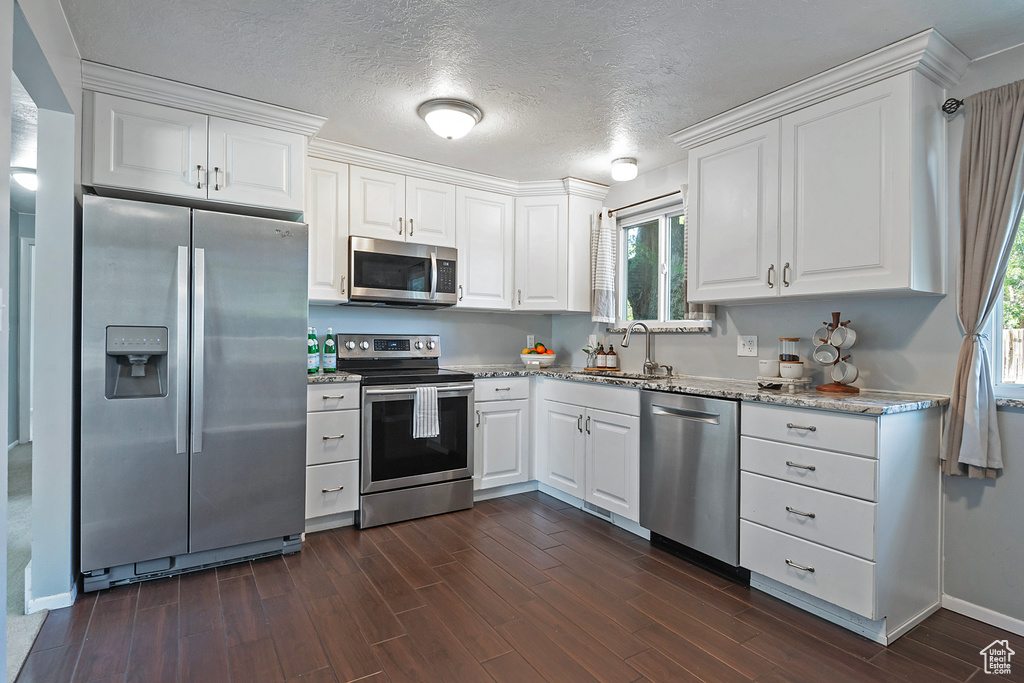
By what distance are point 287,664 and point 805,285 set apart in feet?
8.59

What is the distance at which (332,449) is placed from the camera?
9.85 ft

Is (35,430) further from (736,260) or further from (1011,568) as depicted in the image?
(1011,568)

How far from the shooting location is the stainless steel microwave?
3320mm

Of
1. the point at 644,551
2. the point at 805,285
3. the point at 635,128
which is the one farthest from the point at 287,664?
the point at 635,128

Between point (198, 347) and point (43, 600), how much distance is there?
1159mm

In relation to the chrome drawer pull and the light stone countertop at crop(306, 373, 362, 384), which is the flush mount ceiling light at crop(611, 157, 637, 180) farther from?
the chrome drawer pull

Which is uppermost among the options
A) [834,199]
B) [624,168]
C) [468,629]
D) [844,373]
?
[624,168]

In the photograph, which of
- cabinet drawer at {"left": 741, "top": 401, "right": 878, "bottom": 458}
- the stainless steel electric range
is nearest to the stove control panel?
the stainless steel electric range

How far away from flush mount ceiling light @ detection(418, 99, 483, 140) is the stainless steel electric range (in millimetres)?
1429

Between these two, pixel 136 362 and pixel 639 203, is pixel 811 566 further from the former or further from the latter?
pixel 136 362

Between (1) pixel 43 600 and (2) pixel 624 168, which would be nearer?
(1) pixel 43 600

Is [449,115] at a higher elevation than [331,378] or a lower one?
higher

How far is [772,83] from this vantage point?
245 centimetres

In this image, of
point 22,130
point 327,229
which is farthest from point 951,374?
point 22,130
